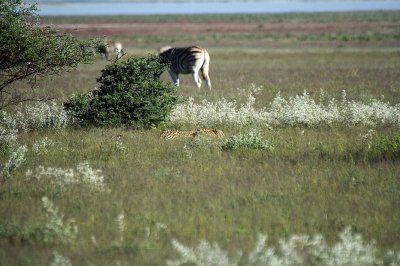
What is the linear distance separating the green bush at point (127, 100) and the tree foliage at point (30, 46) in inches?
39.3

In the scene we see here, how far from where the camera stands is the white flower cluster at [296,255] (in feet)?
22.5

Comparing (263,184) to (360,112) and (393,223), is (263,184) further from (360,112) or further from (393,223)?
(360,112)

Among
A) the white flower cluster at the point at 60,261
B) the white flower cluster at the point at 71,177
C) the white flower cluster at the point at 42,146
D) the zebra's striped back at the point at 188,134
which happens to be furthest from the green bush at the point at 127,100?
the white flower cluster at the point at 60,261

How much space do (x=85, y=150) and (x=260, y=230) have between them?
5099 millimetres

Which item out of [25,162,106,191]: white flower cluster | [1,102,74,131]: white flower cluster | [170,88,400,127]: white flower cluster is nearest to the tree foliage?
[1,102,74,131]: white flower cluster

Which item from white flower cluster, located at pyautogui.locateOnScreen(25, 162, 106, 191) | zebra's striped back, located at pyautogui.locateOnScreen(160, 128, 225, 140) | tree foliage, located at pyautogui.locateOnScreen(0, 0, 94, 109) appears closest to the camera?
white flower cluster, located at pyautogui.locateOnScreen(25, 162, 106, 191)

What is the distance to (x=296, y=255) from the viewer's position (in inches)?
289

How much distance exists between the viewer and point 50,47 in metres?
13.9

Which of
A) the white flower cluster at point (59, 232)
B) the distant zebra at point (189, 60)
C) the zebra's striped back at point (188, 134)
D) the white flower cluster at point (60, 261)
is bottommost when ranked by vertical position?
the distant zebra at point (189, 60)

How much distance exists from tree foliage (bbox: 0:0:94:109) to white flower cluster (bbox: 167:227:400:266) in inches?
275

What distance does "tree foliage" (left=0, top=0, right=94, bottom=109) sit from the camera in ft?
43.8

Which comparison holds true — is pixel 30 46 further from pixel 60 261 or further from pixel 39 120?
pixel 60 261

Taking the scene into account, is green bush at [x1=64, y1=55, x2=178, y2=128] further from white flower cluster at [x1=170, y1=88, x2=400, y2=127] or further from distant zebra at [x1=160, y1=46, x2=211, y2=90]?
distant zebra at [x1=160, y1=46, x2=211, y2=90]

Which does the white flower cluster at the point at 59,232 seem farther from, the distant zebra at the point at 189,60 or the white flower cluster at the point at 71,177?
the distant zebra at the point at 189,60
